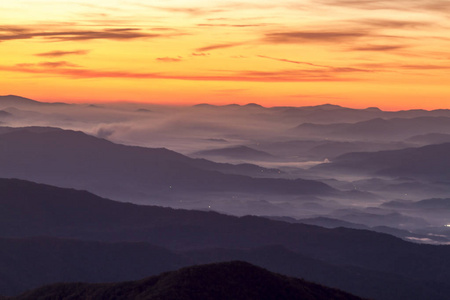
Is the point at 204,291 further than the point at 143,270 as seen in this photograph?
No

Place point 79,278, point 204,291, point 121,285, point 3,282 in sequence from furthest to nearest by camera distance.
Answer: point 79,278, point 3,282, point 121,285, point 204,291

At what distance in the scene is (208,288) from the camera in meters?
85.7

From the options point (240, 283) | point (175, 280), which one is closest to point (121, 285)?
point (175, 280)

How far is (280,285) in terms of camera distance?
91.2 meters

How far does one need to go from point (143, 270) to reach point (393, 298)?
65564mm

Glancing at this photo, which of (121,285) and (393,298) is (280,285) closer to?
(121,285)

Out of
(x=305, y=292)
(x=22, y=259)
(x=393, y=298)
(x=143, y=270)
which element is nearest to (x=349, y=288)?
(x=393, y=298)

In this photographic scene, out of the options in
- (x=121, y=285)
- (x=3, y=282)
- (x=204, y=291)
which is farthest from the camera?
(x=3, y=282)

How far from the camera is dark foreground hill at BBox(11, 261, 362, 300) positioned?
8456cm

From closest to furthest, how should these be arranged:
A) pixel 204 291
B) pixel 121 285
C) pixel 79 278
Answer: pixel 204 291
pixel 121 285
pixel 79 278

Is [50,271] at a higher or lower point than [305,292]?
lower

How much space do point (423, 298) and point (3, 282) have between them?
107 metres

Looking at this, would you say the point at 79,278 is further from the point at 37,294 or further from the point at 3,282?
the point at 37,294

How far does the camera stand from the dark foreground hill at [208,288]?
3329 inches
